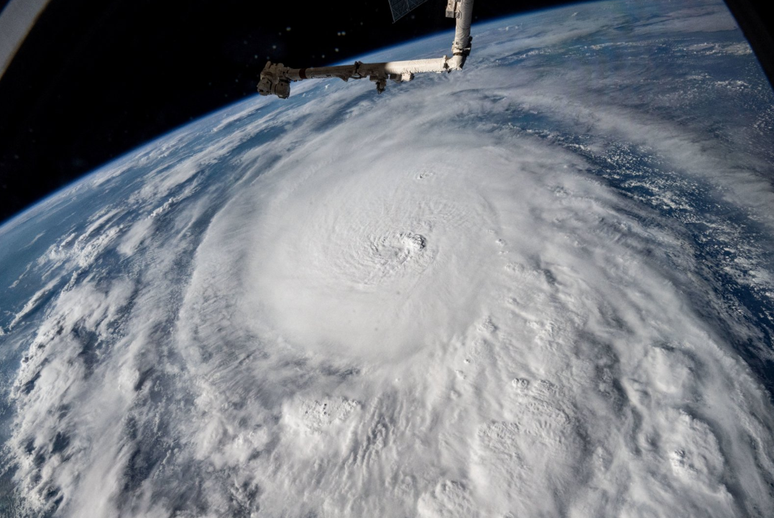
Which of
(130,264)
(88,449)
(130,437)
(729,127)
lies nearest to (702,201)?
(729,127)

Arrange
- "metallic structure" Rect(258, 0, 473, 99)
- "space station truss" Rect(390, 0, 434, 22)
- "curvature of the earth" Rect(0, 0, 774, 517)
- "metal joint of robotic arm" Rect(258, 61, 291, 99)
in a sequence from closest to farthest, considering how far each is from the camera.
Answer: "metallic structure" Rect(258, 0, 473, 99) < "space station truss" Rect(390, 0, 434, 22) < "metal joint of robotic arm" Rect(258, 61, 291, 99) < "curvature of the earth" Rect(0, 0, 774, 517)

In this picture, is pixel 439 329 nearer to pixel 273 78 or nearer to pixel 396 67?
pixel 396 67

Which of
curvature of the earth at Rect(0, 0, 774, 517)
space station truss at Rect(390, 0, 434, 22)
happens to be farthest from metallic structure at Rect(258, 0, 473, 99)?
curvature of the earth at Rect(0, 0, 774, 517)

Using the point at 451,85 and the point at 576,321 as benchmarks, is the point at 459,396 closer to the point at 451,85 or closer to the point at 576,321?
the point at 576,321

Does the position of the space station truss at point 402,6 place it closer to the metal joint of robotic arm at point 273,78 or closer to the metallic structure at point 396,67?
the metallic structure at point 396,67

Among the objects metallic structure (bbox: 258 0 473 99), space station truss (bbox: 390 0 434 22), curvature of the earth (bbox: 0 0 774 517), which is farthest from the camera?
curvature of the earth (bbox: 0 0 774 517)

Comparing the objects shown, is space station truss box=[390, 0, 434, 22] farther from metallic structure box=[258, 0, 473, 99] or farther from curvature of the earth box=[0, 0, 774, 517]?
curvature of the earth box=[0, 0, 774, 517]

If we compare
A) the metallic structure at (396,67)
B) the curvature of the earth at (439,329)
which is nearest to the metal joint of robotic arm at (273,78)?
the metallic structure at (396,67)
